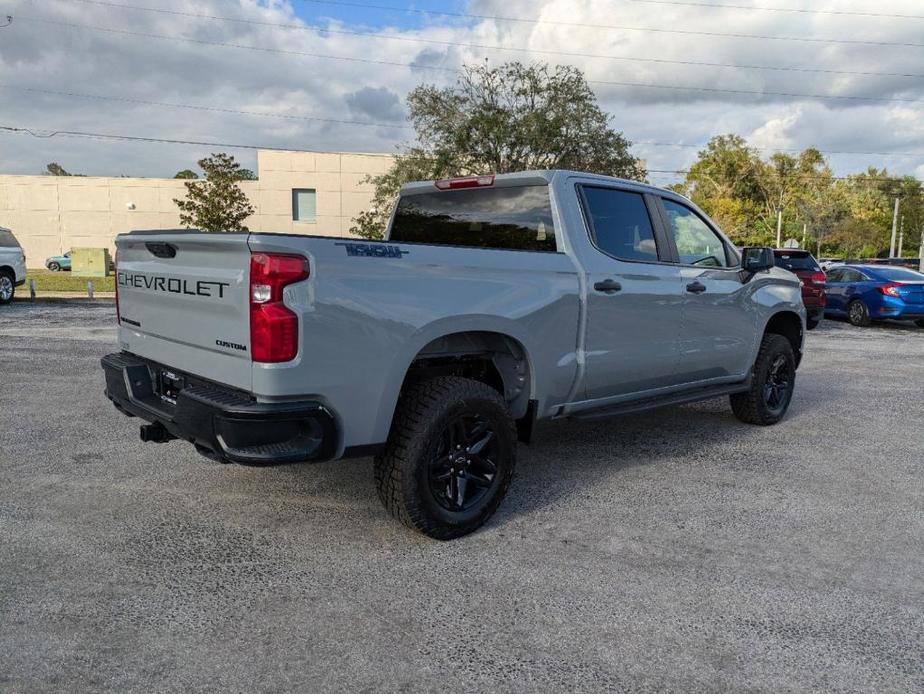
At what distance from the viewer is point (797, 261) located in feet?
49.9

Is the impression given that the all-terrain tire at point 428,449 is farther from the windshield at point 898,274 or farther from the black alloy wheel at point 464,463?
the windshield at point 898,274

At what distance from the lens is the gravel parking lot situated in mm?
2682

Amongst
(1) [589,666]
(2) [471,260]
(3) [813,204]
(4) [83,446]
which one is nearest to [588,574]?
(1) [589,666]

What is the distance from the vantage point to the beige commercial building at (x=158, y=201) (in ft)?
126

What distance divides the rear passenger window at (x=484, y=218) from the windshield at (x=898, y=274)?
14.7 meters

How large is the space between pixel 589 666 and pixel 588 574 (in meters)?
0.77

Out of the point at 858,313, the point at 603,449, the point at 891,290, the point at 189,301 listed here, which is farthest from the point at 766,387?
the point at 858,313

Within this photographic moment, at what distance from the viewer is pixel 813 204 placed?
5416 cm

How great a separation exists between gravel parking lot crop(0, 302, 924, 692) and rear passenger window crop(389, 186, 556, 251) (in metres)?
1.56

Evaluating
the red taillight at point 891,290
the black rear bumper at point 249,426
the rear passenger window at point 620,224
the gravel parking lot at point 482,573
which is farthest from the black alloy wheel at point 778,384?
the red taillight at point 891,290

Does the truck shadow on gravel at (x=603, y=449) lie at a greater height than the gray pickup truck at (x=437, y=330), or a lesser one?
lesser

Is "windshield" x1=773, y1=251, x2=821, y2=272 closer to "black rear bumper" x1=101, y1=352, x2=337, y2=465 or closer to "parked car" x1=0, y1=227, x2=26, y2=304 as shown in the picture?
"black rear bumper" x1=101, y1=352, x2=337, y2=465

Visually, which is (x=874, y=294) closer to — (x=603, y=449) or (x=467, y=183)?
(x=603, y=449)

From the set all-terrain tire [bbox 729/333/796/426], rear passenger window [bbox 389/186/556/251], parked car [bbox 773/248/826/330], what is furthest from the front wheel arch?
parked car [bbox 773/248/826/330]
